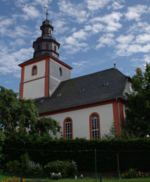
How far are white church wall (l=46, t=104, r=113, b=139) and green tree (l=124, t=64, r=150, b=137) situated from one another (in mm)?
1797

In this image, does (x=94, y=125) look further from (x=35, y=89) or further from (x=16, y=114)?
(x=35, y=89)

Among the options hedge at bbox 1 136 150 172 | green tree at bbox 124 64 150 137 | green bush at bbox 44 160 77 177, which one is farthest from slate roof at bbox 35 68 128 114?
green bush at bbox 44 160 77 177

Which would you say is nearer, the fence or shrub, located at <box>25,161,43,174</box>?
the fence

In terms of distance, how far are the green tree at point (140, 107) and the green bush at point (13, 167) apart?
8778 millimetres

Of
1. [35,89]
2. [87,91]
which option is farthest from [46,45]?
[87,91]

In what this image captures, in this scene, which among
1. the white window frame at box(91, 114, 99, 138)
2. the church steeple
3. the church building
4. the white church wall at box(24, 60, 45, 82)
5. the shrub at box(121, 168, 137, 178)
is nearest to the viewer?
the shrub at box(121, 168, 137, 178)

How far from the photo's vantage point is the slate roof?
21188mm

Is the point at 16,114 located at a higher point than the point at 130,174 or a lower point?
higher

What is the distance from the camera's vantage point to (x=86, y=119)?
824 inches

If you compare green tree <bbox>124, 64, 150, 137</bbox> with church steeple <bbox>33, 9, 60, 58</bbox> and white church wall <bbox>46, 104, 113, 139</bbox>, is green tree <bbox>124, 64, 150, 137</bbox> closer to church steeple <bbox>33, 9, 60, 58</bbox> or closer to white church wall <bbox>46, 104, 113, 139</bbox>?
white church wall <bbox>46, 104, 113, 139</bbox>

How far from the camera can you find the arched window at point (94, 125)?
66.0ft

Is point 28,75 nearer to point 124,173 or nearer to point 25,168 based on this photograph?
point 25,168

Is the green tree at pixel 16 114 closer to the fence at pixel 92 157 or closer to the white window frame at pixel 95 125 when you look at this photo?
the fence at pixel 92 157

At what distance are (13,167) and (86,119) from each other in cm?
871
